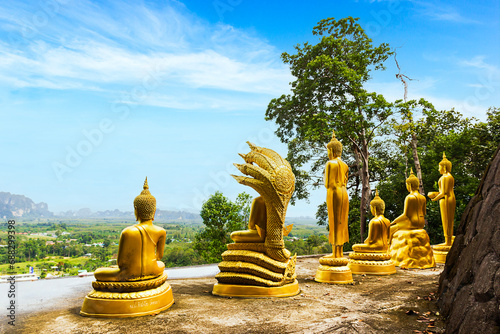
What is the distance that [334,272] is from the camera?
7.70 m

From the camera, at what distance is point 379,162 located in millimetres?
19281

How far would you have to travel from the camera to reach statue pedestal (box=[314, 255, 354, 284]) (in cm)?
767

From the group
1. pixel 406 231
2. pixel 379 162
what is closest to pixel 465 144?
pixel 379 162

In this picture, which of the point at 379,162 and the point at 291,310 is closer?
the point at 291,310

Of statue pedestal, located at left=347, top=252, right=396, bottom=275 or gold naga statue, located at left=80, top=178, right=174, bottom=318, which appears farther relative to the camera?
statue pedestal, located at left=347, top=252, right=396, bottom=275

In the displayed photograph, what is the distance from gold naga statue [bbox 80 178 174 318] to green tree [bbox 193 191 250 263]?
10501 mm

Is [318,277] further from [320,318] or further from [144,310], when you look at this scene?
[144,310]

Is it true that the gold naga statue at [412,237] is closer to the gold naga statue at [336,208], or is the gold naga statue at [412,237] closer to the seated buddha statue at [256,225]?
the gold naga statue at [336,208]

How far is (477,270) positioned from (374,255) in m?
5.32

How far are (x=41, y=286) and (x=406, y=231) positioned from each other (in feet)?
32.4

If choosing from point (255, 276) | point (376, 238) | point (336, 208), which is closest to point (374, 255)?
point (376, 238)

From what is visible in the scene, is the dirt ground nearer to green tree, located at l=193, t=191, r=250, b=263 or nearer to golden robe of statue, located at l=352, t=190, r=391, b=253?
golden robe of statue, located at l=352, t=190, r=391, b=253

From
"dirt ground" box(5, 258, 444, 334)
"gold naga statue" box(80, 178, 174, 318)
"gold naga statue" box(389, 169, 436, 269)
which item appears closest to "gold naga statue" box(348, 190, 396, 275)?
"gold naga statue" box(389, 169, 436, 269)

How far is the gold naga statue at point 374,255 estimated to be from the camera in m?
8.98
